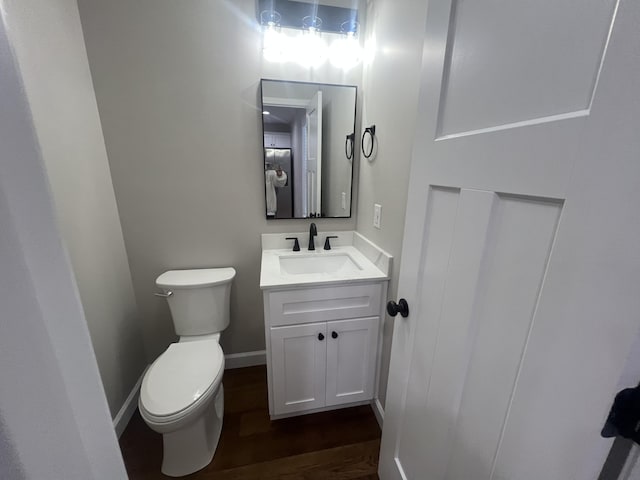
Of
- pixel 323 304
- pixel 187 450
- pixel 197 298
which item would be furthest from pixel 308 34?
pixel 187 450

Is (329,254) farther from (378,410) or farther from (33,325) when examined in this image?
(33,325)

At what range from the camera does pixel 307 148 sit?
66.3 inches

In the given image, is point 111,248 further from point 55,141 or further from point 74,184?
point 55,141

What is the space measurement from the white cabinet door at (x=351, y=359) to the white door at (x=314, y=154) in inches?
31.0

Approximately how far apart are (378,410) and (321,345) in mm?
558

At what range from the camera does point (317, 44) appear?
151 cm

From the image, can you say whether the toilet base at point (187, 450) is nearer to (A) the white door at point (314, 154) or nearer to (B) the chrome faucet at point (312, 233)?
(B) the chrome faucet at point (312, 233)

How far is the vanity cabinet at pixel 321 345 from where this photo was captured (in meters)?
1.29

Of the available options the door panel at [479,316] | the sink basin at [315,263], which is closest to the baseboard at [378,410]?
the door panel at [479,316]

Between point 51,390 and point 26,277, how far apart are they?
0.54 ft

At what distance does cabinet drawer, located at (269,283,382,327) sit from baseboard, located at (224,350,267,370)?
2.65 feet

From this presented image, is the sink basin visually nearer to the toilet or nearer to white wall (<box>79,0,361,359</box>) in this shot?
white wall (<box>79,0,361,359</box>)

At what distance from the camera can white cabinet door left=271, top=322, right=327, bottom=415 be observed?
132cm

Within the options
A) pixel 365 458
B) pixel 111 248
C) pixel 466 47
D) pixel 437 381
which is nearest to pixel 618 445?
pixel 437 381
